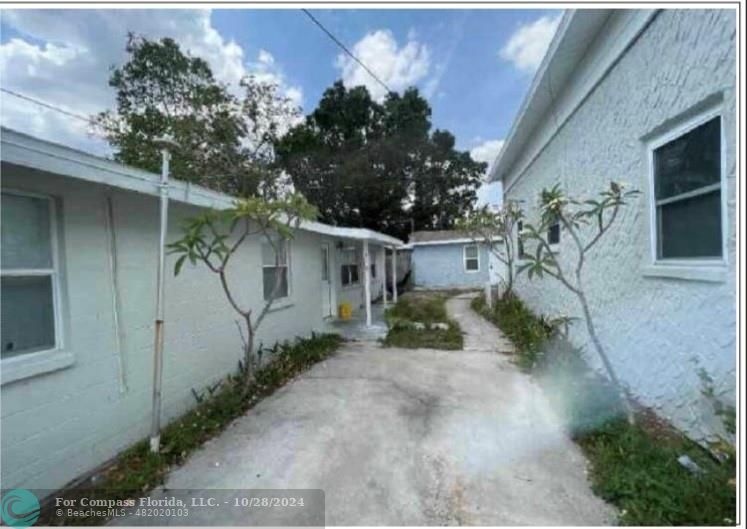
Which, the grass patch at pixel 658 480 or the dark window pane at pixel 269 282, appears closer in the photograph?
the grass patch at pixel 658 480

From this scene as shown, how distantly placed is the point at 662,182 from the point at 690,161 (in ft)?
1.43

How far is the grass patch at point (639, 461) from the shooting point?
7.29 ft

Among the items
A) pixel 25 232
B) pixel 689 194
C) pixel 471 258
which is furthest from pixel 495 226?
pixel 471 258

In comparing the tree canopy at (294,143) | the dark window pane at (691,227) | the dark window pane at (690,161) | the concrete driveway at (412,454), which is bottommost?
the concrete driveway at (412,454)

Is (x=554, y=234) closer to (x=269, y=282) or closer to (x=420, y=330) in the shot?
(x=420, y=330)

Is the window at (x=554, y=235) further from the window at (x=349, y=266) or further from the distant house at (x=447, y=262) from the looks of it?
the distant house at (x=447, y=262)

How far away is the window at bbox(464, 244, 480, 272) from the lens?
2013cm

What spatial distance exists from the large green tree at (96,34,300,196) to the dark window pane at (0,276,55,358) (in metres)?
14.6

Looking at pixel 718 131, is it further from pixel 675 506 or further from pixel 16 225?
pixel 16 225

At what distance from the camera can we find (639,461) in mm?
2729

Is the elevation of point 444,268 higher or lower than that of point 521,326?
higher

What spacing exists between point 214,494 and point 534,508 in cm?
225

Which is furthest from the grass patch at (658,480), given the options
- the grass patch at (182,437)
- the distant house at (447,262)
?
the distant house at (447,262)

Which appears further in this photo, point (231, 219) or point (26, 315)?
point (231, 219)
